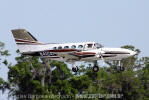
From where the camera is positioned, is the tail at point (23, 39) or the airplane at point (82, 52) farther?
the tail at point (23, 39)

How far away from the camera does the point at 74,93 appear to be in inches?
4178

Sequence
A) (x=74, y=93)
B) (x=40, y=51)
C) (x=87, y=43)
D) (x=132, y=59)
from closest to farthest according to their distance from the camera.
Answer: (x=87, y=43) → (x=40, y=51) → (x=74, y=93) → (x=132, y=59)

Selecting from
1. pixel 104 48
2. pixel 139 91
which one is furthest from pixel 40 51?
pixel 139 91

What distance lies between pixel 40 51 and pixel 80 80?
34874 millimetres

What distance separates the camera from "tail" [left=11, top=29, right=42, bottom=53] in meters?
75.2

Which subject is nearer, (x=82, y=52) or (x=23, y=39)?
(x=82, y=52)

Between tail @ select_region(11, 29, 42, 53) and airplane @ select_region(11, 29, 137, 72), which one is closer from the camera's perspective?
airplane @ select_region(11, 29, 137, 72)

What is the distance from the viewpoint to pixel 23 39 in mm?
75688

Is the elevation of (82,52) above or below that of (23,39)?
below

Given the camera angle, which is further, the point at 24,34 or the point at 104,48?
the point at 24,34

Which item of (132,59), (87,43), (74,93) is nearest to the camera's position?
(87,43)

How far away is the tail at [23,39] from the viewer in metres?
75.2

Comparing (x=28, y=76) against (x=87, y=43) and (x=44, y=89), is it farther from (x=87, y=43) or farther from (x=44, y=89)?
(x=87, y=43)

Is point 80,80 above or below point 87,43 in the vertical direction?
below
